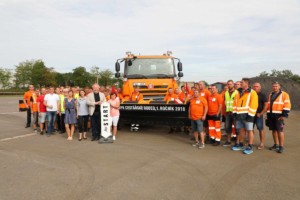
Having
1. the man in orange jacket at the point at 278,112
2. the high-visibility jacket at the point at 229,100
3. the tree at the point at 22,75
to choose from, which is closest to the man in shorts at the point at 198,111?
the high-visibility jacket at the point at 229,100

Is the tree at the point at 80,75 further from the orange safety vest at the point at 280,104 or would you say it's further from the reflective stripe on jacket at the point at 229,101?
the orange safety vest at the point at 280,104

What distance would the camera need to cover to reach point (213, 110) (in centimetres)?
761

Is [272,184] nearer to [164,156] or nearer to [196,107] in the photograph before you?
[164,156]

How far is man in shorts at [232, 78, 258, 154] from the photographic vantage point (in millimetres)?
6680

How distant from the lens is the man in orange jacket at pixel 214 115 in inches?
296

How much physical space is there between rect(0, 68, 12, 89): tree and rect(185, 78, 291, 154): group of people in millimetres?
66753

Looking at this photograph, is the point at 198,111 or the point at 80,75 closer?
the point at 198,111

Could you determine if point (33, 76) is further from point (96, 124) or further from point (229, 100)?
point (229, 100)

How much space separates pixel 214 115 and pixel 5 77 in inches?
2675

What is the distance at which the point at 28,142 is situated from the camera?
26.0ft

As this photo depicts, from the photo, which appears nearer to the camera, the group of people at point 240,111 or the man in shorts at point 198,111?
the group of people at point 240,111

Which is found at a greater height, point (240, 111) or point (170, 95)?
point (170, 95)

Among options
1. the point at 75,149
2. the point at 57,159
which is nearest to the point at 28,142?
the point at 75,149

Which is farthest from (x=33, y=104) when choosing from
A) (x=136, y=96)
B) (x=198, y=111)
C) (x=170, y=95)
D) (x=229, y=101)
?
(x=229, y=101)
